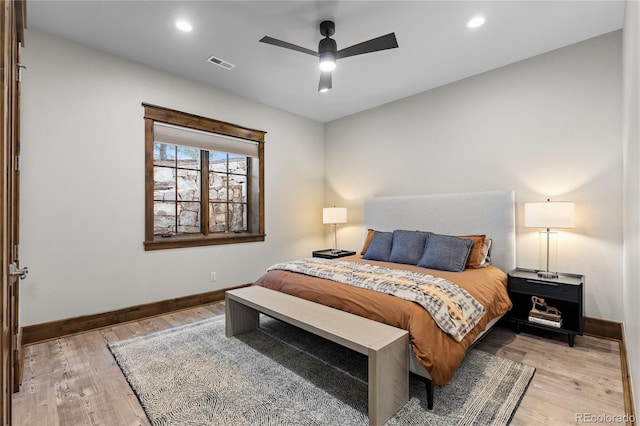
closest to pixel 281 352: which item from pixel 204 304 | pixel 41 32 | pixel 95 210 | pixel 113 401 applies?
pixel 113 401

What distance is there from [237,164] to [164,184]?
3.56ft

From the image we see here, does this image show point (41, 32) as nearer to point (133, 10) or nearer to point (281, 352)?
point (133, 10)

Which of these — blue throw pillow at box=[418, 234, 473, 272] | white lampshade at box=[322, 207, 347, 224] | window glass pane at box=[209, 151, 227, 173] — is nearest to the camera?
blue throw pillow at box=[418, 234, 473, 272]

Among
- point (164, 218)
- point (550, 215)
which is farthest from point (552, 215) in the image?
point (164, 218)

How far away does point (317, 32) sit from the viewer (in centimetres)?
287

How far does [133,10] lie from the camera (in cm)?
255

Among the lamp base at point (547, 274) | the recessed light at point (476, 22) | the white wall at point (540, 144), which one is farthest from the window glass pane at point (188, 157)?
the lamp base at point (547, 274)

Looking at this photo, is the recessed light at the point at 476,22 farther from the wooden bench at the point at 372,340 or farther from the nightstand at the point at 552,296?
the wooden bench at the point at 372,340

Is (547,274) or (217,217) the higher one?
(217,217)

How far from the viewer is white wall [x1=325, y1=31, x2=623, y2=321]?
9.47ft

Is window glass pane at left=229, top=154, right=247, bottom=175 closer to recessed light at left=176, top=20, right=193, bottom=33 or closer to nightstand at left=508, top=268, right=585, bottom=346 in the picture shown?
recessed light at left=176, top=20, right=193, bottom=33

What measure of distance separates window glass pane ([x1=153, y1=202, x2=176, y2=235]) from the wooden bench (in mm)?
1862

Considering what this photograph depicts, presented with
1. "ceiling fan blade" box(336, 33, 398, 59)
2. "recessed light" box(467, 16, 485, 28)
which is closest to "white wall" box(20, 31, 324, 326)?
"ceiling fan blade" box(336, 33, 398, 59)

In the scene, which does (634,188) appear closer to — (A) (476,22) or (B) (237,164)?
(A) (476,22)
